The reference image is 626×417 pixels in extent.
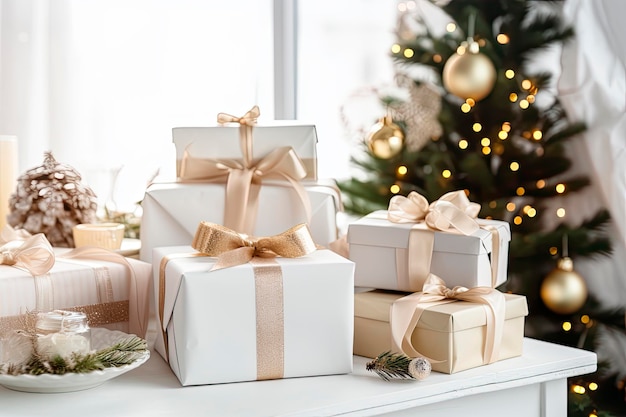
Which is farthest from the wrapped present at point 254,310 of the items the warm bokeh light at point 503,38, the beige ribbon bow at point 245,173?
the warm bokeh light at point 503,38

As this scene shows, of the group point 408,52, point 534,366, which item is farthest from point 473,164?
point 534,366

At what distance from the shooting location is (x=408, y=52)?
6.47 ft

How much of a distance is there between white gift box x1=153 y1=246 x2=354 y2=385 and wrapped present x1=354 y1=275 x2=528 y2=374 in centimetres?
8

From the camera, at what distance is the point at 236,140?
4.40 feet

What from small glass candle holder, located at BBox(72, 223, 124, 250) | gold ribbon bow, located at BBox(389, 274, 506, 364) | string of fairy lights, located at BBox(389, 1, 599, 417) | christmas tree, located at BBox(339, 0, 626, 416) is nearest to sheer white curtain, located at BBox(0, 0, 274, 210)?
christmas tree, located at BBox(339, 0, 626, 416)

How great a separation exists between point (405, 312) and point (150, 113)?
1.27m

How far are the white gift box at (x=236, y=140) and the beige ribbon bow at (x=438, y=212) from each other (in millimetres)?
198

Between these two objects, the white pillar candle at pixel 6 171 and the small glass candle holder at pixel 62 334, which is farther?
the white pillar candle at pixel 6 171

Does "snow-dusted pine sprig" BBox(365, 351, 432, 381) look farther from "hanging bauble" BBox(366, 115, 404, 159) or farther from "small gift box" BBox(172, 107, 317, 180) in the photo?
"hanging bauble" BBox(366, 115, 404, 159)

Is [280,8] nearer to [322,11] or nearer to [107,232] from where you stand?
[322,11]

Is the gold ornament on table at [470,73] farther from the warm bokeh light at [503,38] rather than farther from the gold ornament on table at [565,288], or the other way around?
the gold ornament on table at [565,288]

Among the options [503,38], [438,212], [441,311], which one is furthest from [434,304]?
[503,38]

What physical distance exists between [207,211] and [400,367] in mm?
421

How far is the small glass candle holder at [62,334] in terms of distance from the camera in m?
0.98
